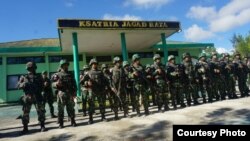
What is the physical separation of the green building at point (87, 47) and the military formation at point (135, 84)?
13.9ft

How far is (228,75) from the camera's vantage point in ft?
36.3

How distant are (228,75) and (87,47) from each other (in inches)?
450

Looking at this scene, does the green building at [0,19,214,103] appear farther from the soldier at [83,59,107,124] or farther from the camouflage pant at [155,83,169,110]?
the camouflage pant at [155,83,169,110]

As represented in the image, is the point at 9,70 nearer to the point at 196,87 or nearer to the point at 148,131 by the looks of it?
the point at 196,87

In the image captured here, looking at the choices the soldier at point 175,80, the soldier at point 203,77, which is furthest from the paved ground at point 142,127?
the soldier at point 203,77

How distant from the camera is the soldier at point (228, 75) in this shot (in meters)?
10.9

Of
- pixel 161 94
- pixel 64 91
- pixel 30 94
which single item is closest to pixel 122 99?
pixel 161 94

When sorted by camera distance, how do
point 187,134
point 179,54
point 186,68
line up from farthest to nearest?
point 179,54 < point 186,68 < point 187,134

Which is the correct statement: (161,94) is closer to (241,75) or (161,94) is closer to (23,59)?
(241,75)

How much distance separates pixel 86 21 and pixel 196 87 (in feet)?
20.4

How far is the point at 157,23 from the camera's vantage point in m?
14.7

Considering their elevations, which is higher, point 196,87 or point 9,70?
point 9,70

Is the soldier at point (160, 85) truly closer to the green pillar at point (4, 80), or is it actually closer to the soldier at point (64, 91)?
the soldier at point (64, 91)

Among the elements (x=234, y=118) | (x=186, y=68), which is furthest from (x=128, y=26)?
(x=234, y=118)
